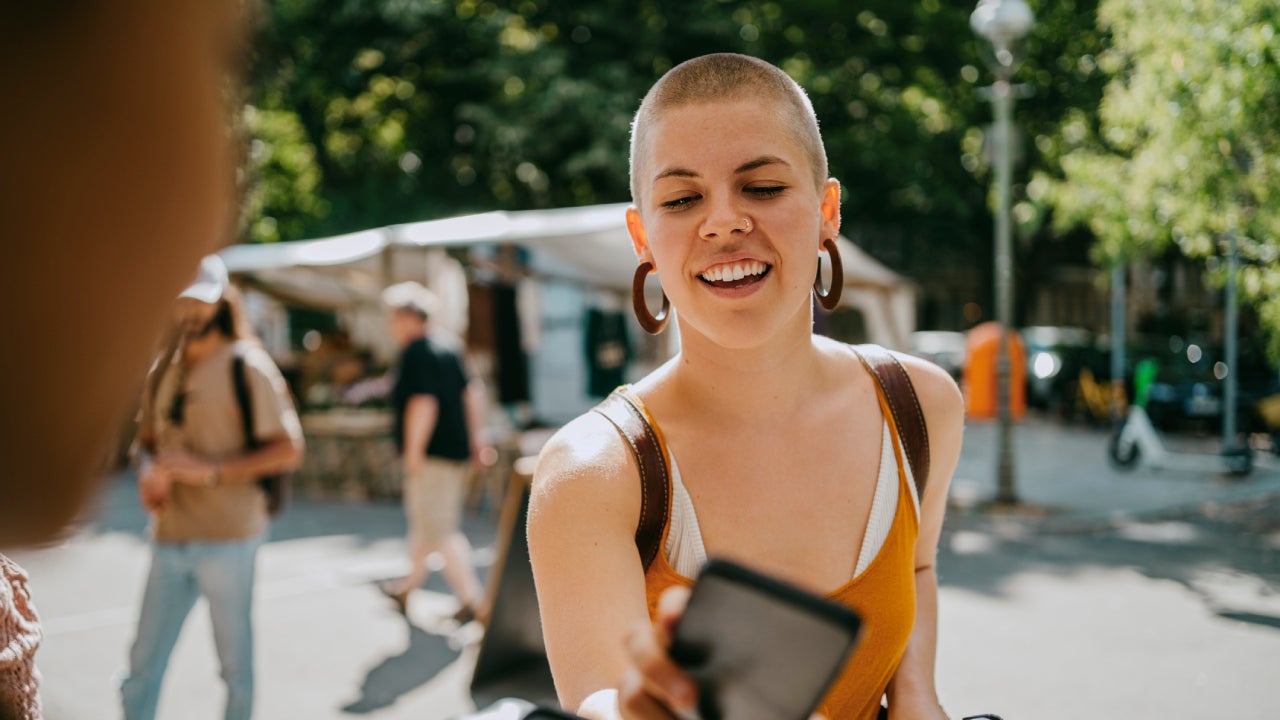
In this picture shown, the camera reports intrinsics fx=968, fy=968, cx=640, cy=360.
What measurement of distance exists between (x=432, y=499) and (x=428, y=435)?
0.44 metres

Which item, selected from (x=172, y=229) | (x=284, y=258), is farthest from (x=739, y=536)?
(x=284, y=258)

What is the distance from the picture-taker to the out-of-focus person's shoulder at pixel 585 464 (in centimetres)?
129

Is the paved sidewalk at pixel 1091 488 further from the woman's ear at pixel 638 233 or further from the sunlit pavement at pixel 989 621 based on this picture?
the woman's ear at pixel 638 233

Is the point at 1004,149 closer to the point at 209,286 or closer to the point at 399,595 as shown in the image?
the point at 399,595

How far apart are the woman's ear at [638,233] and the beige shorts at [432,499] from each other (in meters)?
5.29

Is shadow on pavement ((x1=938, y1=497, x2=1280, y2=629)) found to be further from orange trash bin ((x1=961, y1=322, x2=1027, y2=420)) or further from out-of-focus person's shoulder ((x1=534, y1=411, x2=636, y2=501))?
out-of-focus person's shoulder ((x1=534, y1=411, x2=636, y2=501))

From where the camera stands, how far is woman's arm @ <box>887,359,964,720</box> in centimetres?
157

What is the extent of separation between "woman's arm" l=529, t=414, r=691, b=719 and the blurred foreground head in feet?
2.19

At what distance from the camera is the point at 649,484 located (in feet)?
4.47

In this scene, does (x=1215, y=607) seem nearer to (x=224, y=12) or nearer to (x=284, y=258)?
(x=224, y=12)

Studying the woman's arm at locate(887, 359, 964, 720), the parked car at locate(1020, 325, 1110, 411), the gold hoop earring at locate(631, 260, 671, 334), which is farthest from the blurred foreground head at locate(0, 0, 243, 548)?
the parked car at locate(1020, 325, 1110, 411)

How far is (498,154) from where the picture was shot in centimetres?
1830

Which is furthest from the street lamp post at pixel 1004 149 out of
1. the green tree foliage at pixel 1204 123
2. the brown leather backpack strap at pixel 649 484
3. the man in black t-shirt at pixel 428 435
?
the brown leather backpack strap at pixel 649 484

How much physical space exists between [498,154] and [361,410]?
297 inches
